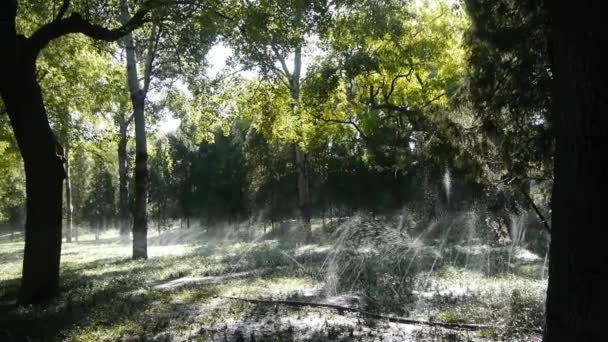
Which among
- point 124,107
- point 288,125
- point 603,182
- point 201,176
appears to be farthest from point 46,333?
point 201,176

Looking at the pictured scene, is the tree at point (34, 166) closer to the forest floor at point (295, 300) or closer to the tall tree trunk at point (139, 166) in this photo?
the forest floor at point (295, 300)

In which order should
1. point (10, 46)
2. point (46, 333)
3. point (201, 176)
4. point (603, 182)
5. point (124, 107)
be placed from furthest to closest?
point (201, 176) → point (124, 107) → point (10, 46) → point (46, 333) → point (603, 182)

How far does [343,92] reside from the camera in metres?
29.8

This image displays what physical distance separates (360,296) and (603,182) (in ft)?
22.3

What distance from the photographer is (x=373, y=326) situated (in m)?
8.08

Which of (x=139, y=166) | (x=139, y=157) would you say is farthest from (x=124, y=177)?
(x=139, y=166)

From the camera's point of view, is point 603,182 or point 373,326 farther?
point 373,326

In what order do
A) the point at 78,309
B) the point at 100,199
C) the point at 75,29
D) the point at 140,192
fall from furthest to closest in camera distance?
1. the point at 100,199
2. the point at 140,192
3. the point at 75,29
4. the point at 78,309

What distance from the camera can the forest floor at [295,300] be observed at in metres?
7.71

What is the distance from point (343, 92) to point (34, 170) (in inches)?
822

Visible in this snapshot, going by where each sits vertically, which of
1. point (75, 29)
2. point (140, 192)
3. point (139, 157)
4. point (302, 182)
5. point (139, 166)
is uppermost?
point (75, 29)

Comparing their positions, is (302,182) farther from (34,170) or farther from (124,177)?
(34,170)

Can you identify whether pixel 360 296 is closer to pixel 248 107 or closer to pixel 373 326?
pixel 373 326

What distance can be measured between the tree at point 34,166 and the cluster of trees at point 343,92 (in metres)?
0.03
